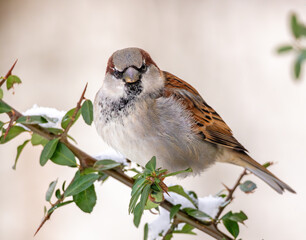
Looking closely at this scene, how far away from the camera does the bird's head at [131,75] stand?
1312 mm

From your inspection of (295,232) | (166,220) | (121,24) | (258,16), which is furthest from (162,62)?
(166,220)

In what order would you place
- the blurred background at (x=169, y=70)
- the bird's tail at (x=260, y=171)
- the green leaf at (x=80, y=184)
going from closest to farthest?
the green leaf at (x=80, y=184)
the bird's tail at (x=260, y=171)
the blurred background at (x=169, y=70)

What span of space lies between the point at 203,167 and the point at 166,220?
45 cm

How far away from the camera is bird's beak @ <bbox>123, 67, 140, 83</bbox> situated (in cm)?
133

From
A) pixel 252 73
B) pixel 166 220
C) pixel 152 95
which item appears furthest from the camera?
pixel 252 73

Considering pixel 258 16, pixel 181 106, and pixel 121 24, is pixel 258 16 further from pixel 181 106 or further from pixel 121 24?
pixel 181 106

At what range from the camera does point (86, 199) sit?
0.98m

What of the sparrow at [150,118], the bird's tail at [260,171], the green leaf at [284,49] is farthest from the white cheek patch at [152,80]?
the green leaf at [284,49]

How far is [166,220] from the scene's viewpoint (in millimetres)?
1144

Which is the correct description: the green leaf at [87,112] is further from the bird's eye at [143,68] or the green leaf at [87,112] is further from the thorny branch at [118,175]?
the bird's eye at [143,68]

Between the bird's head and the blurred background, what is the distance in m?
1.16

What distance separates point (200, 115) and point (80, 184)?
76 centimetres

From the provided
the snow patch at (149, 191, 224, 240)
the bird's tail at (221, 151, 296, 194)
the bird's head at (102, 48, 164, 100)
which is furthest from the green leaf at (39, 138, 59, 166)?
the bird's tail at (221, 151, 296, 194)

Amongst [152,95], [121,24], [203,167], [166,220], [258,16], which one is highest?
[258,16]
